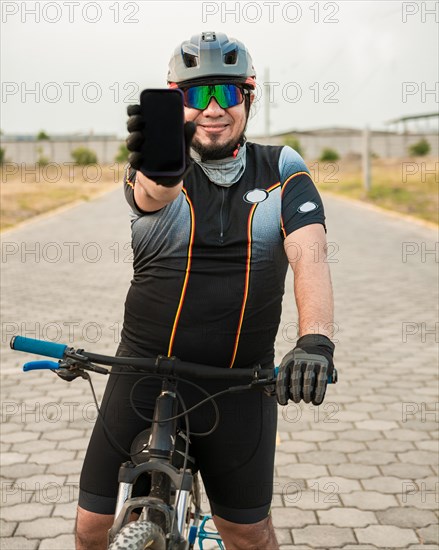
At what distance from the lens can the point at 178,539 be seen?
231cm

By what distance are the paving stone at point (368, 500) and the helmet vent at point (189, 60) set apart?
291 cm

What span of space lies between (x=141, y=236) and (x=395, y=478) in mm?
3008

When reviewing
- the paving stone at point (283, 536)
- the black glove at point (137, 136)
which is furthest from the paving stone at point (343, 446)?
the black glove at point (137, 136)

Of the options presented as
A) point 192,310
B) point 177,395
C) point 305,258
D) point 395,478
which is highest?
point 305,258

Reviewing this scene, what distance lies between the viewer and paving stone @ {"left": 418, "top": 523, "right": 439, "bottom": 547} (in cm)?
420

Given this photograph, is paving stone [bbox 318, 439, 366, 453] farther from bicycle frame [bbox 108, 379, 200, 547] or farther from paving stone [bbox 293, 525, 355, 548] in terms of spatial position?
bicycle frame [bbox 108, 379, 200, 547]

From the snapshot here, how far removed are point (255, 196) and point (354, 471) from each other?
2.95 meters

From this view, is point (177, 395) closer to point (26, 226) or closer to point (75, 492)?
point (75, 492)

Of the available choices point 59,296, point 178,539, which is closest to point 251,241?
point 178,539

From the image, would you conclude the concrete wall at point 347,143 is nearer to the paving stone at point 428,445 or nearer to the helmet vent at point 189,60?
the paving stone at point 428,445

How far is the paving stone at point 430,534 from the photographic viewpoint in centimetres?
420

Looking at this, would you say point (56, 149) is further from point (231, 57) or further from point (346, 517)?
point (231, 57)

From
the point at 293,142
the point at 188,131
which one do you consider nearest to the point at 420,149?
the point at 293,142

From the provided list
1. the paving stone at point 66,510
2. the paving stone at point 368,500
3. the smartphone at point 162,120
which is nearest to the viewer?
the smartphone at point 162,120
